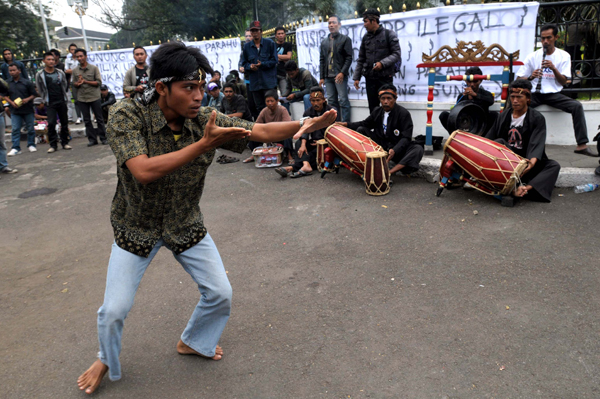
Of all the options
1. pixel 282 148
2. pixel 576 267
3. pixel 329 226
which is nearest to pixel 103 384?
pixel 329 226

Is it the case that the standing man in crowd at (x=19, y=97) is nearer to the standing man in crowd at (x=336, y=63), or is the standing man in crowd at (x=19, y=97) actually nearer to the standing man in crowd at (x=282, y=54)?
the standing man in crowd at (x=282, y=54)

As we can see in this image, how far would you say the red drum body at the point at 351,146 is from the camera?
6.21 meters

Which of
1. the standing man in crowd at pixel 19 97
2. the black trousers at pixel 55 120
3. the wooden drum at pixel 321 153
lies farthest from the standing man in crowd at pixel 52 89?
the wooden drum at pixel 321 153

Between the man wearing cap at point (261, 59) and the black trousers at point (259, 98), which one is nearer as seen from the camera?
the man wearing cap at point (261, 59)

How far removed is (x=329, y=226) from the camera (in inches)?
199

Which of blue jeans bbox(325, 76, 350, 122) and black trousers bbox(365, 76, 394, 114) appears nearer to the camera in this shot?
black trousers bbox(365, 76, 394, 114)

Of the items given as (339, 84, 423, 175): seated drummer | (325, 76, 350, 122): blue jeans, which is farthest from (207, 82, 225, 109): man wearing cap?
(339, 84, 423, 175): seated drummer

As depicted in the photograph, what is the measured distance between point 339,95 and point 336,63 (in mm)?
586

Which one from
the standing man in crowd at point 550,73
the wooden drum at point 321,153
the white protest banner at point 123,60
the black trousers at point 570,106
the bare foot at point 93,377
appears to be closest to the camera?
the bare foot at point 93,377

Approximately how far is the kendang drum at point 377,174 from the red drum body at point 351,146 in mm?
132

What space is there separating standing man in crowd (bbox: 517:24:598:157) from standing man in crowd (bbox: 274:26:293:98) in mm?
4654

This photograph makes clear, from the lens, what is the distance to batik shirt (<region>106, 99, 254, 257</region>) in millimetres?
2291

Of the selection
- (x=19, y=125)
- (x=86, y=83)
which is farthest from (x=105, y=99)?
(x=19, y=125)

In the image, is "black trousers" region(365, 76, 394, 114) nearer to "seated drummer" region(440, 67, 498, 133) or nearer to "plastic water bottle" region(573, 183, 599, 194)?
"seated drummer" region(440, 67, 498, 133)
